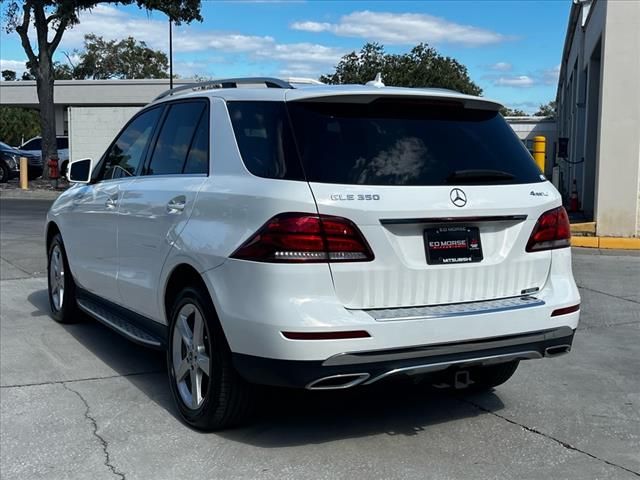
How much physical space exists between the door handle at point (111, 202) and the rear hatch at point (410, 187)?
160cm

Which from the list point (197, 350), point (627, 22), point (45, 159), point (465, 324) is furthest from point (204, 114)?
Answer: point (45, 159)

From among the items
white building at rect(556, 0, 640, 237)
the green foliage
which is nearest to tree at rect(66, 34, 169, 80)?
the green foliage

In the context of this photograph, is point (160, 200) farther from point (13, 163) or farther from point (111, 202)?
point (13, 163)

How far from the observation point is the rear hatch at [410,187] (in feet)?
12.2

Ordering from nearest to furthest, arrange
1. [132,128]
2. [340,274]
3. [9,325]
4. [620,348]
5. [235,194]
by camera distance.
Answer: [340,274], [235,194], [132,128], [620,348], [9,325]

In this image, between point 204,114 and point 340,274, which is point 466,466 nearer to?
point 340,274

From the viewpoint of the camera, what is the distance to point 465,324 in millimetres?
3814

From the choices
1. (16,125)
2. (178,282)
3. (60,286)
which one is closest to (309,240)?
(178,282)

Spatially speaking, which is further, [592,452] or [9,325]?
[9,325]

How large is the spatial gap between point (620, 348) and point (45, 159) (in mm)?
22504

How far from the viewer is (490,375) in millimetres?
4996

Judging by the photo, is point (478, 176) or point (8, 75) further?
point (8, 75)

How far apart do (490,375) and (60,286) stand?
4088 millimetres

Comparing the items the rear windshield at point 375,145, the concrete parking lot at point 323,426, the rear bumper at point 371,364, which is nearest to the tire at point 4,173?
the concrete parking lot at point 323,426
